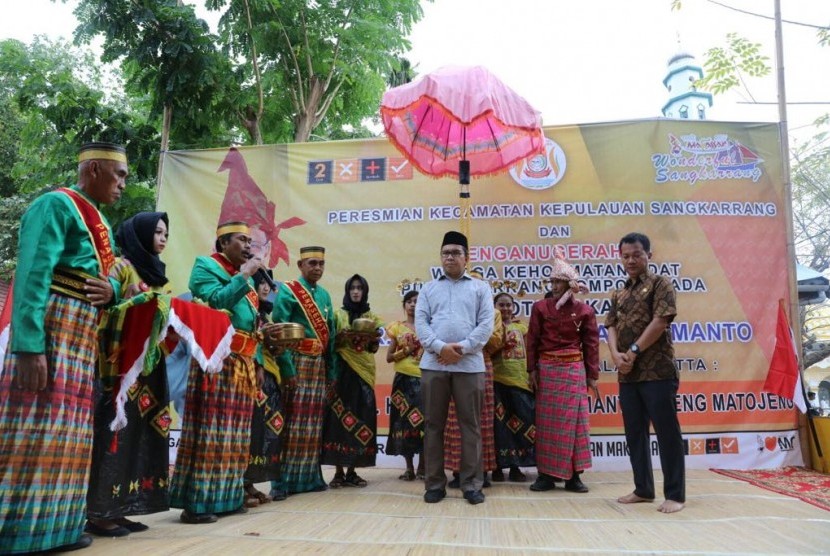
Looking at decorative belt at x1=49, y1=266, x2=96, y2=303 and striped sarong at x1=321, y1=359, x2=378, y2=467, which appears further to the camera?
striped sarong at x1=321, y1=359, x2=378, y2=467

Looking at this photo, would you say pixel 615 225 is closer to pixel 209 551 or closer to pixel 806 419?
pixel 806 419

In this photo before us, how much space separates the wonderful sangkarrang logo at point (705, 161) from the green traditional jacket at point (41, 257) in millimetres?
4767

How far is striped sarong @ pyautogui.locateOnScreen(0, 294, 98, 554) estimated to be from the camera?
2.06 metres

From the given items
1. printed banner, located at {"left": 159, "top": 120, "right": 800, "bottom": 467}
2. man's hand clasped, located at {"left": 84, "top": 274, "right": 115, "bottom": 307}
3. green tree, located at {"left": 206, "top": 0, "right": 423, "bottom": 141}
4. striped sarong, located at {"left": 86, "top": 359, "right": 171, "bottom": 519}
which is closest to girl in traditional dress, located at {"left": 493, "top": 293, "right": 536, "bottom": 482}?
printed banner, located at {"left": 159, "top": 120, "right": 800, "bottom": 467}

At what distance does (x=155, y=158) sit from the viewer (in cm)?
654

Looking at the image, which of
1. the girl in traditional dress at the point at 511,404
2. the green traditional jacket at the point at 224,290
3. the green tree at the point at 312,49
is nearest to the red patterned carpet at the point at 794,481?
the girl in traditional dress at the point at 511,404

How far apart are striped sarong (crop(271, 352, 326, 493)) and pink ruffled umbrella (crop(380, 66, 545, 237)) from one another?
6.29 ft

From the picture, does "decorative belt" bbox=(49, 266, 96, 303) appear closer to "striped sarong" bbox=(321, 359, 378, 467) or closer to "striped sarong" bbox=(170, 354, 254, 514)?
"striped sarong" bbox=(170, 354, 254, 514)

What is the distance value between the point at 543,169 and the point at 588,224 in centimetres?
68

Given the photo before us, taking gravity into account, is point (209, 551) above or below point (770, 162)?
below

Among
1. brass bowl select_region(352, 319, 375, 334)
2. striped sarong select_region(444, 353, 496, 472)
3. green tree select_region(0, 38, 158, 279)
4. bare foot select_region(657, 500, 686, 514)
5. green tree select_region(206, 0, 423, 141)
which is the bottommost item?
bare foot select_region(657, 500, 686, 514)

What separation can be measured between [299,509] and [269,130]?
6072mm

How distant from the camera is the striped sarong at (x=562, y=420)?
13.0 ft

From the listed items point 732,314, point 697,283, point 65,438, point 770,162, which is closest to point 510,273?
point 697,283
